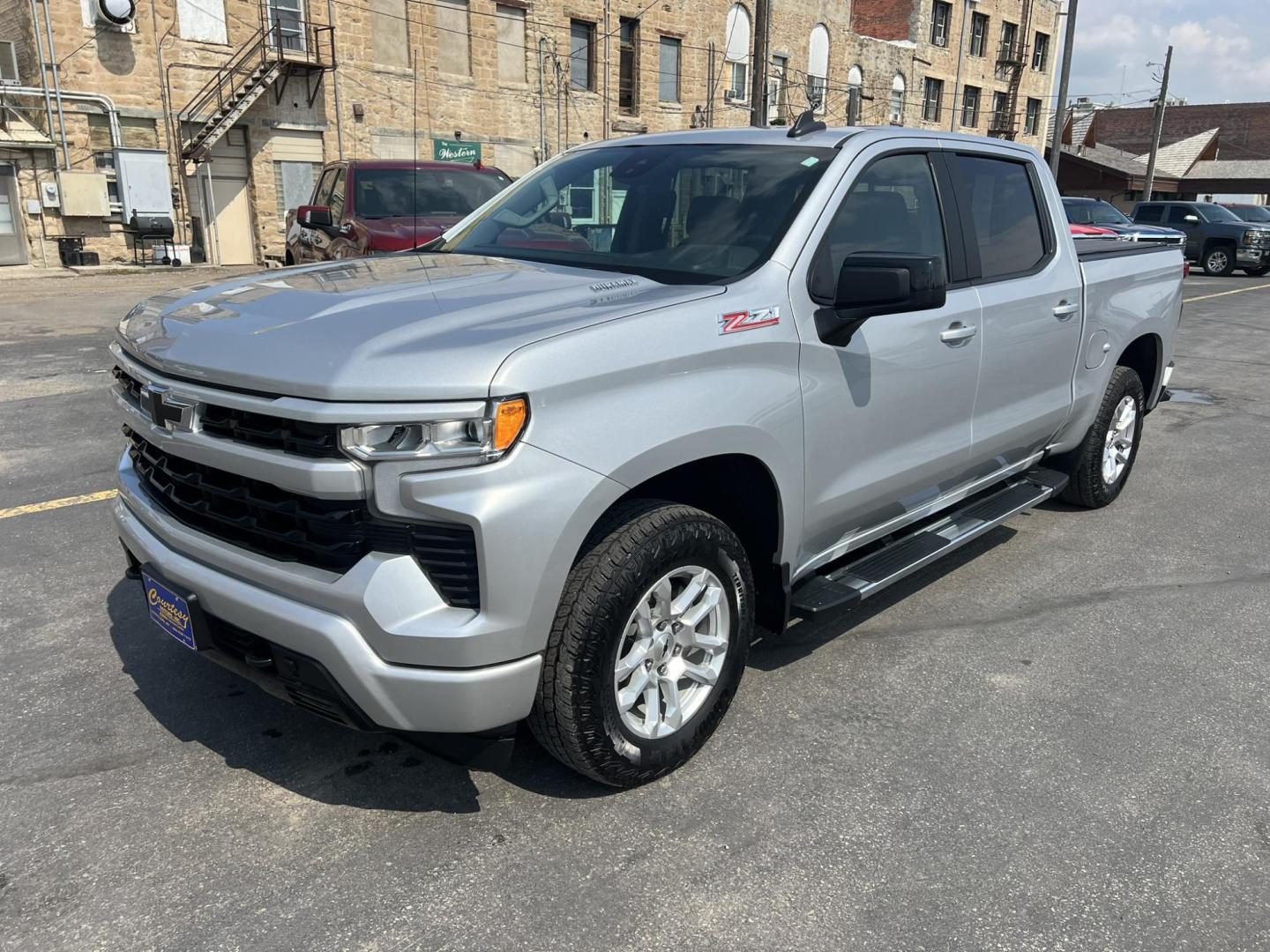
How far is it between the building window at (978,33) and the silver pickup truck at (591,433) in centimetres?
4627

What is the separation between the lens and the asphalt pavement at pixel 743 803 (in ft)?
7.80

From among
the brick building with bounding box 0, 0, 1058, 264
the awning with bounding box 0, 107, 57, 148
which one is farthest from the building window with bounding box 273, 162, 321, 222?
the awning with bounding box 0, 107, 57, 148

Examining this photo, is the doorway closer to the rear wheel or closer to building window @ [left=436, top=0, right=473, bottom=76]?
building window @ [left=436, top=0, right=473, bottom=76]

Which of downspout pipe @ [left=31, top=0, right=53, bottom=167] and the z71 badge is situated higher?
downspout pipe @ [left=31, top=0, right=53, bottom=167]

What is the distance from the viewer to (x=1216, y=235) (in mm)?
24359

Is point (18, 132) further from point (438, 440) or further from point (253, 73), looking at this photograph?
point (438, 440)

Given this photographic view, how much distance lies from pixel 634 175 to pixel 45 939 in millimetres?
3049

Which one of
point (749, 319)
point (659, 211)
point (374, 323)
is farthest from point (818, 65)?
point (374, 323)

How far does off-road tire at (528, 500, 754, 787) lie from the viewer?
8.23 feet

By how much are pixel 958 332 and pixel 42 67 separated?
22.5 m

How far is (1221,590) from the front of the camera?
14.9ft

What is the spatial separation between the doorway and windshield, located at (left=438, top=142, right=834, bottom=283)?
20954 mm

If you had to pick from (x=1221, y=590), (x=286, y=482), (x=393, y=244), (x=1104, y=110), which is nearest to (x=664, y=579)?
(x=286, y=482)

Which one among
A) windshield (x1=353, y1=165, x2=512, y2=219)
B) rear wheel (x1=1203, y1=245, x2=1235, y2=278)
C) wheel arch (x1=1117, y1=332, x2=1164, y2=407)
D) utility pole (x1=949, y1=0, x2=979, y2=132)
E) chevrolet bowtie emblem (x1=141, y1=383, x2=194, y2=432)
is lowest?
rear wheel (x1=1203, y1=245, x2=1235, y2=278)
